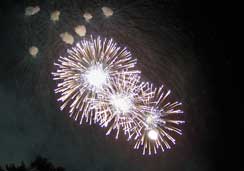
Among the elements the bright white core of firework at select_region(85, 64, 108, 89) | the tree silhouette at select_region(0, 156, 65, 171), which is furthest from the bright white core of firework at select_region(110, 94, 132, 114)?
the tree silhouette at select_region(0, 156, 65, 171)

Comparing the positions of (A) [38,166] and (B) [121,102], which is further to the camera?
(A) [38,166]

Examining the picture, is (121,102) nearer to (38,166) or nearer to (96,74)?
(96,74)

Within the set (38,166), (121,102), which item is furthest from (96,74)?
(38,166)

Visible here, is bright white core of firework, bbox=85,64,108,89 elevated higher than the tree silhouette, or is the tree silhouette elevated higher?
bright white core of firework, bbox=85,64,108,89

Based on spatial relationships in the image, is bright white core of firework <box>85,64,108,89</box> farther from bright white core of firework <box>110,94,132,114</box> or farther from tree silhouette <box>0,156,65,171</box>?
tree silhouette <box>0,156,65,171</box>

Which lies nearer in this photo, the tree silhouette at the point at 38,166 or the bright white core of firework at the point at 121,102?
the bright white core of firework at the point at 121,102

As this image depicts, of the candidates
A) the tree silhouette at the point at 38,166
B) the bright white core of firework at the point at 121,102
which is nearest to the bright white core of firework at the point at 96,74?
the bright white core of firework at the point at 121,102

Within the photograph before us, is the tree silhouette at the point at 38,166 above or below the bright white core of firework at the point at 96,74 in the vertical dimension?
below

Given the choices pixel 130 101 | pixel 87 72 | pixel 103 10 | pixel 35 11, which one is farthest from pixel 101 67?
pixel 35 11

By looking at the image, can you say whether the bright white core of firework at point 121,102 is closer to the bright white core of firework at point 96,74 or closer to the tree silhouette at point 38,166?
the bright white core of firework at point 96,74

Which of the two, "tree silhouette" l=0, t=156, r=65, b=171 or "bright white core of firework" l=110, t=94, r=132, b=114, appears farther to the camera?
"tree silhouette" l=0, t=156, r=65, b=171

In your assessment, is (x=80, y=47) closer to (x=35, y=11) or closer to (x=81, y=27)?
(x=81, y=27)
